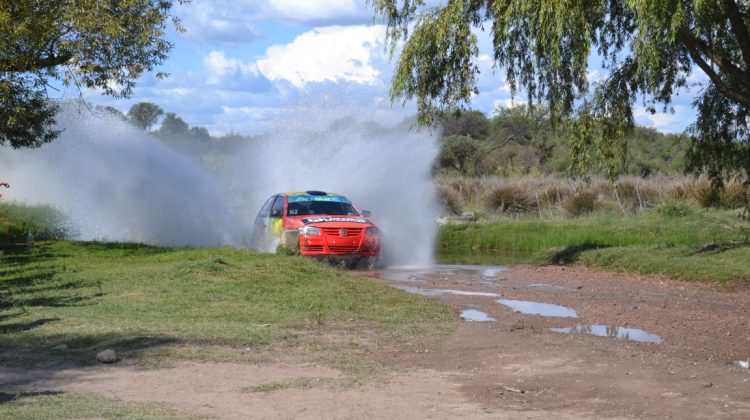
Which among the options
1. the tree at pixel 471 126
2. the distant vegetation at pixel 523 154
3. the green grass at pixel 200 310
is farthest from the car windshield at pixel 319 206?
the tree at pixel 471 126

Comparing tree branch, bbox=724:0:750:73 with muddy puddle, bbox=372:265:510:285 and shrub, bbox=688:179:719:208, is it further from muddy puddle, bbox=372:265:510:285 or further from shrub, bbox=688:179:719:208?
shrub, bbox=688:179:719:208

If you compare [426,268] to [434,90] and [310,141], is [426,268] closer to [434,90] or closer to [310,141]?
[434,90]

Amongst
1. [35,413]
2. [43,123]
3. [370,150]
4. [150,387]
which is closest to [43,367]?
[150,387]

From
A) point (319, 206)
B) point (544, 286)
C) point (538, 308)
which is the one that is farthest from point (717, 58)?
point (319, 206)

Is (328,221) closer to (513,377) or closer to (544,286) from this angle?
(544,286)

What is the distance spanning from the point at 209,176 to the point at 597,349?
82.0ft

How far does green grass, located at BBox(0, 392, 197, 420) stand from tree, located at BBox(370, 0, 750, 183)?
9.47 m

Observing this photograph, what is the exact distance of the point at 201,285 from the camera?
50.9 feet

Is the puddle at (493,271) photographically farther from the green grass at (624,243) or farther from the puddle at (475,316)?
the puddle at (475,316)

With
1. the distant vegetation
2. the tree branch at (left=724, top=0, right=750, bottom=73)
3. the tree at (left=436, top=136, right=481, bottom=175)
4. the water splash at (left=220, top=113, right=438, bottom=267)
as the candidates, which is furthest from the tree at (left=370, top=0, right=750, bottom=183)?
the tree at (left=436, top=136, right=481, bottom=175)

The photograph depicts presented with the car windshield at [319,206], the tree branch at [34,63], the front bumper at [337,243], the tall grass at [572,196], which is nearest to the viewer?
the front bumper at [337,243]

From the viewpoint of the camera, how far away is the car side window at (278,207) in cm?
2239

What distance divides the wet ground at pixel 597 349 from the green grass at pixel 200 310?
3.31ft

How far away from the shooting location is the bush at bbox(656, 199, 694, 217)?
31748 millimetres
